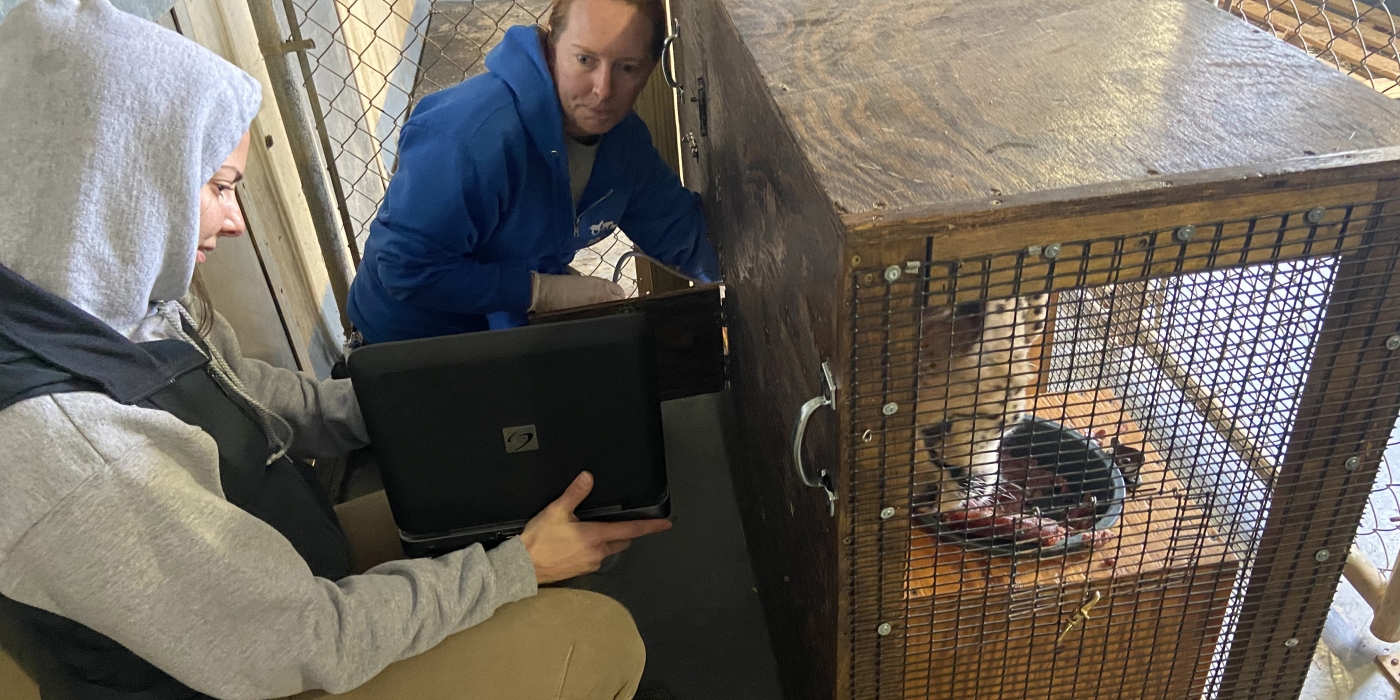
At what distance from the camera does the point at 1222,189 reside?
2.25 ft

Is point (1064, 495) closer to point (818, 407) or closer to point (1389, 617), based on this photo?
point (818, 407)

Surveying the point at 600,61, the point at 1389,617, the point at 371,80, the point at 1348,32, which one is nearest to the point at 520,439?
the point at 600,61

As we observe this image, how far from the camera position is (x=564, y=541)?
1.26m

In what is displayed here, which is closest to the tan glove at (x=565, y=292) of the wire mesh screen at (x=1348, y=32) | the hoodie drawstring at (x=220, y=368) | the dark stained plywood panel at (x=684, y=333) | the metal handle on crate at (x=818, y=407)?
the dark stained plywood panel at (x=684, y=333)

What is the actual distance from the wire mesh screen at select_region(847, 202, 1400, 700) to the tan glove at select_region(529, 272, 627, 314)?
0.92 meters

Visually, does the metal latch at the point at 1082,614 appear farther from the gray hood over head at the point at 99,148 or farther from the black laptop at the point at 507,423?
the gray hood over head at the point at 99,148

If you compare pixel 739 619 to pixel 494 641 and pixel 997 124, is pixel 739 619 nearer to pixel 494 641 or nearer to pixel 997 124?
pixel 494 641

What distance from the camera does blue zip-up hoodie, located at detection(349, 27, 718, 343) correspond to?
154cm

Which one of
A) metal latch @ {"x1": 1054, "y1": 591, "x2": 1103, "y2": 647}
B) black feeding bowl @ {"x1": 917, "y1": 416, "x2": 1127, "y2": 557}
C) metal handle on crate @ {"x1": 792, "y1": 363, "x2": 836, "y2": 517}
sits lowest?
metal latch @ {"x1": 1054, "y1": 591, "x2": 1103, "y2": 647}

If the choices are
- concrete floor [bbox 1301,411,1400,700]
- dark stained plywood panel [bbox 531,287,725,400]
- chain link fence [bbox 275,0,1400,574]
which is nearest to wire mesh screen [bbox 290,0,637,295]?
chain link fence [bbox 275,0,1400,574]

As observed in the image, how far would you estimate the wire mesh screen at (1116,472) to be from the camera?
2.41 feet

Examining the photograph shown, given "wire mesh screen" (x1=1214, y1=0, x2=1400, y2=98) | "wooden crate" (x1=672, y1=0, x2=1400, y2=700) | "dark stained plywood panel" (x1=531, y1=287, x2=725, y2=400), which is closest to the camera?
"wooden crate" (x1=672, y1=0, x2=1400, y2=700)

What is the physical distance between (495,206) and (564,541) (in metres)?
0.63

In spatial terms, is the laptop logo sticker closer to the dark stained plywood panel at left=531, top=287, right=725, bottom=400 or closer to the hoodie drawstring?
the hoodie drawstring
